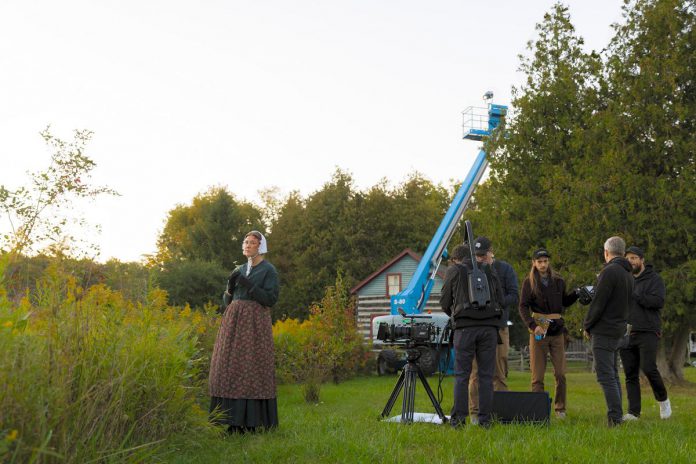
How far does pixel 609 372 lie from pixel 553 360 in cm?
120

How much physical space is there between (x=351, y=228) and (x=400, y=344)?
35620 mm

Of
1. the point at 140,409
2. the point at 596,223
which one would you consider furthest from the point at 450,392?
the point at 140,409

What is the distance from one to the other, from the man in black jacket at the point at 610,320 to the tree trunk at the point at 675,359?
11.8 meters

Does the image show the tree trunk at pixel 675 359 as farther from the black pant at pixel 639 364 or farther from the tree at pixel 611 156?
the black pant at pixel 639 364

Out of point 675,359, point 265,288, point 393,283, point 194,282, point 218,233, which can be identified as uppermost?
point 218,233

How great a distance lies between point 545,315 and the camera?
8672mm

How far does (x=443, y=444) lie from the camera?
6.02 meters

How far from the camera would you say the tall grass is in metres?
3.57

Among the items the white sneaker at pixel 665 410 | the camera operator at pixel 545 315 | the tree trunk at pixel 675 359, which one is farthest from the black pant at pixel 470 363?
the tree trunk at pixel 675 359

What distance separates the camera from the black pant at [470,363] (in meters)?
7.28

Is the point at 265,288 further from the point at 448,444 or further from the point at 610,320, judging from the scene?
the point at 610,320

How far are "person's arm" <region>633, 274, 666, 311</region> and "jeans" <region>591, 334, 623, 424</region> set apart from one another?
96cm

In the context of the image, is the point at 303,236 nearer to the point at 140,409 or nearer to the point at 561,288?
the point at 561,288

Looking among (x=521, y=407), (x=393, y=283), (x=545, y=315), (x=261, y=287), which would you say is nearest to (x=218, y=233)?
(x=393, y=283)
